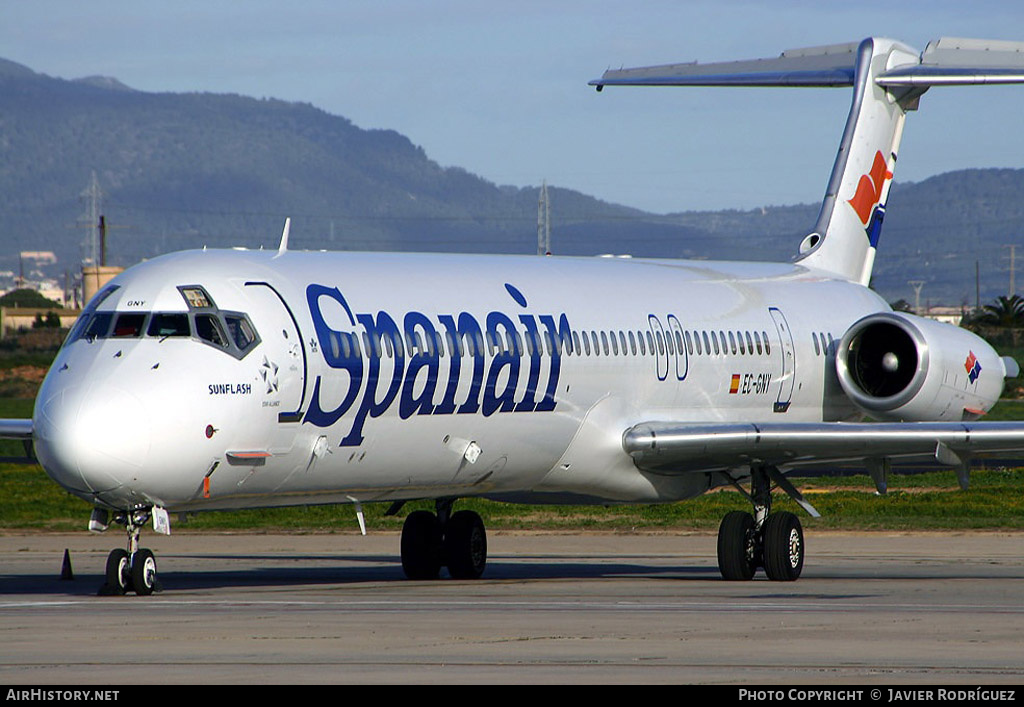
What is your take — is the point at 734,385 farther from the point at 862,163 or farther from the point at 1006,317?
the point at 1006,317

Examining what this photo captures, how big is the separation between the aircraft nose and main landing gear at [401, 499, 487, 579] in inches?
293

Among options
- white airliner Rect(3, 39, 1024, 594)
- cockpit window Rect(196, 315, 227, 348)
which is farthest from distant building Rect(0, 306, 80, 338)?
cockpit window Rect(196, 315, 227, 348)

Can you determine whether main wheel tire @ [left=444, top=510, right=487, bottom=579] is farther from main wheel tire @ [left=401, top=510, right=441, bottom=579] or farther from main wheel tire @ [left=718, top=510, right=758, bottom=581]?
main wheel tire @ [left=718, top=510, right=758, bottom=581]

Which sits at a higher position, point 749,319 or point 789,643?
point 749,319

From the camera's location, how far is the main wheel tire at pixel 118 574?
17.6 m

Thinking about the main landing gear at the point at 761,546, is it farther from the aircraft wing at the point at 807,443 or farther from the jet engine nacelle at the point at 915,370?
the jet engine nacelle at the point at 915,370

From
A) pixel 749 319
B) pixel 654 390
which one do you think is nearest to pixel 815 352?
pixel 749 319

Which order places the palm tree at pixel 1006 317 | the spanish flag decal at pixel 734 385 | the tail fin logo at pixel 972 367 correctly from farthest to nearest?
the palm tree at pixel 1006 317 < the tail fin logo at pixel 972 367 < the spanish flag decal at pixel 734 385

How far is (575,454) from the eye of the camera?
2186cm

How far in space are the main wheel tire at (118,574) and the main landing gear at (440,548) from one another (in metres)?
6.26

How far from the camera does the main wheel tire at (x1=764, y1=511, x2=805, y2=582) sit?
73.6 feet

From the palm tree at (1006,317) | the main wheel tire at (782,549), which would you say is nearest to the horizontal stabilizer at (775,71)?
the main wheel tire at (782,549)
